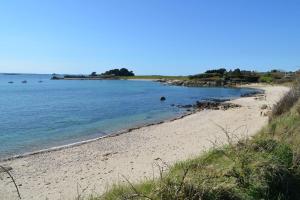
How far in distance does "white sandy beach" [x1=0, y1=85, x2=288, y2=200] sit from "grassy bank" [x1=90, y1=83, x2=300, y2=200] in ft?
12.7

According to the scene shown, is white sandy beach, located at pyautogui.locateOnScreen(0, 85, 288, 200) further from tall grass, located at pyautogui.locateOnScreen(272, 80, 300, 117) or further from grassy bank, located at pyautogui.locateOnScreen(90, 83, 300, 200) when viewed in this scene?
grassy bank, located at pyautogui.locateOnScreen(90, 83, 300, 200)

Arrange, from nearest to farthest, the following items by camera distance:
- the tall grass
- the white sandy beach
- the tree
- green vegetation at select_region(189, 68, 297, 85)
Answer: the white sandy beach, the tall grass, green vegetation at select_region(189, 68, 297, 85), the tree

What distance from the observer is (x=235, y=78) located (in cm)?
11412

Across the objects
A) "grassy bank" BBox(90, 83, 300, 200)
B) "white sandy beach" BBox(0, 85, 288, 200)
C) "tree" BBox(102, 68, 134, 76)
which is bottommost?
"white sandy beach" BBox(0, 85, 288, 200)

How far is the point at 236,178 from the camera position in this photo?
639 cm

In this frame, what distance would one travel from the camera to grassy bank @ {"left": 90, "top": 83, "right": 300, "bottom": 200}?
5340 mm

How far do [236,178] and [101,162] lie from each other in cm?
1271

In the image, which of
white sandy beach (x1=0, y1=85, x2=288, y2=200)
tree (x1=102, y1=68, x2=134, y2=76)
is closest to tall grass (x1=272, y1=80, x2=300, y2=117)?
white sandy beach (x1=0, y1=85, x2=288, y2=200)

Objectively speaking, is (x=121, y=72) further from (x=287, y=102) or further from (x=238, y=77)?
(x=287, y=102)

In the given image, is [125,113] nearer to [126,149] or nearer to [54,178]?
[126,149]

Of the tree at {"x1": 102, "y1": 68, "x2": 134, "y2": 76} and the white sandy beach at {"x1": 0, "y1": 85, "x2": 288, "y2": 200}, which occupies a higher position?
the tree at {"x1": 102, "y1": 68, "x2": 134, "y2": 76}

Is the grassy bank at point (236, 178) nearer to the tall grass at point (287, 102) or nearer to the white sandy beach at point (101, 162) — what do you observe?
the white sandy beach at point (101, 162)

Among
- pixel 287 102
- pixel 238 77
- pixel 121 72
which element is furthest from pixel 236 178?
pixel 121 72

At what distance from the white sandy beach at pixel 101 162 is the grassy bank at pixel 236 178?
152 inches
